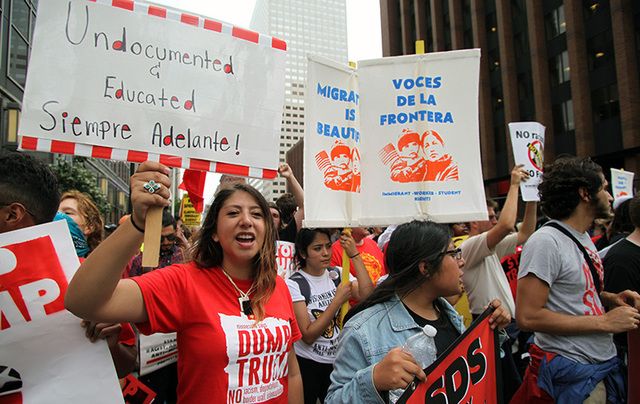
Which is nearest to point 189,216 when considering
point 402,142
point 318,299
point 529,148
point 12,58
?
point 318,299

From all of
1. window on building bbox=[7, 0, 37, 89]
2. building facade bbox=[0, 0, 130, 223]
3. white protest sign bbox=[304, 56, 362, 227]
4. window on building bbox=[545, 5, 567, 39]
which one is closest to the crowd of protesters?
white protest sign bbox=[304, 56, 362, 227]

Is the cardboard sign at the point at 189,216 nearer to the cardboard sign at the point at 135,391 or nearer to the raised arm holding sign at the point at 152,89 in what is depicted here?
the cardboard sign at the point at 135,391

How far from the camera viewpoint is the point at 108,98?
7.47ft

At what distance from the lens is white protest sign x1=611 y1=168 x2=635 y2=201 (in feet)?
25.8

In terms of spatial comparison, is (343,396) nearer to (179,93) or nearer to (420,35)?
(179,93)

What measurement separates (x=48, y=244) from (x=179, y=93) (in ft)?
3.43

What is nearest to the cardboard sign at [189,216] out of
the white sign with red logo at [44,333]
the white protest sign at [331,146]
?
the white protest sign at [331,146]

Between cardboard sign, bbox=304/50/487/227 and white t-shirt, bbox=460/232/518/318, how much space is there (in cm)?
67

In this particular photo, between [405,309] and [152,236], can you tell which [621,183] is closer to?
[405,309]

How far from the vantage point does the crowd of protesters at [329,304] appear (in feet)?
5.91

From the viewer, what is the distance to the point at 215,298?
7.05 ft

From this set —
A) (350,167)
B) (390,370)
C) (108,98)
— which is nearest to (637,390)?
(390,370)

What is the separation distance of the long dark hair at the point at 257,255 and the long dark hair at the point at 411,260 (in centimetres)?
47

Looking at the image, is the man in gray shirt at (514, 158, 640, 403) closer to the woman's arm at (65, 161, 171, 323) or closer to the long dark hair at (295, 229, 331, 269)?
the long dark hair at (295, 229, 331, 269)
